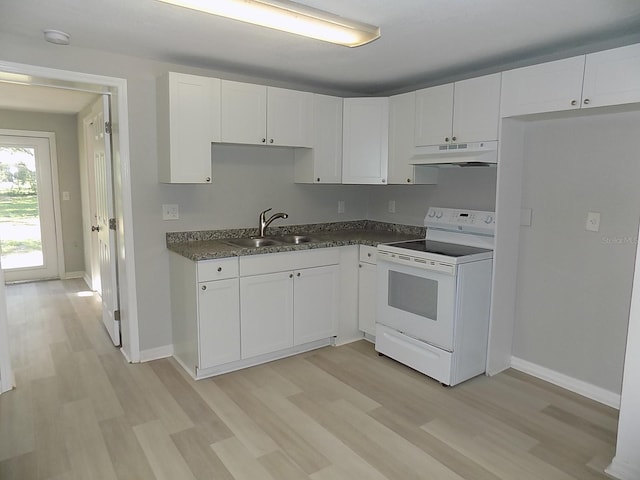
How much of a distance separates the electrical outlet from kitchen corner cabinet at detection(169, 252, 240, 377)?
1.09 feet

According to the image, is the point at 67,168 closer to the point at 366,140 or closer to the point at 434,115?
the point at 366,140

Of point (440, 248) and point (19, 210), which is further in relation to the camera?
point (19, 210)

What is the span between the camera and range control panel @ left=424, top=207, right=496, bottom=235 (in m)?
3.12

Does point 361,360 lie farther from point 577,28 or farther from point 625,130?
point 577,28

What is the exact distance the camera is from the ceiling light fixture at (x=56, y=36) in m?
→ 2.52

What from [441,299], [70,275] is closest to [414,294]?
[441,299]

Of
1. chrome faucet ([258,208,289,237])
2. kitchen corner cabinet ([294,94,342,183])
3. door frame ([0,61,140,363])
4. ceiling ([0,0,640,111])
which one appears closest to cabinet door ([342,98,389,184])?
kitchen corner cabinet ([294,94,342,183])

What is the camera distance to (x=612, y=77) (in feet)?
7.63

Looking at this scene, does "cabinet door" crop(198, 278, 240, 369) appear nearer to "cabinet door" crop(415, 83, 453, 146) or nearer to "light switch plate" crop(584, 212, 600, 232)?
"cabinet door" crop(415, 83, 453, 146)

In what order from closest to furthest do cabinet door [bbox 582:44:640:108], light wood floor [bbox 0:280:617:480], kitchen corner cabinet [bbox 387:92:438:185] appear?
1. light wood floor [bbox 0:280:617:480]
2. cabinet door [bbox 582:44:640:108]
3. kitchen corner cabinet [bbox 387:92:438:185]

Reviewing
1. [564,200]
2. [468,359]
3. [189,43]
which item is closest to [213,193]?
[189,43]

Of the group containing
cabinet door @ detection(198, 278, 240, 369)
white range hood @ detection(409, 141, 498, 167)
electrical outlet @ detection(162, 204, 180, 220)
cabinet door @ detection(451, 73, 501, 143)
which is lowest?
cabinet door @ detection(198, 278, 240, 369)

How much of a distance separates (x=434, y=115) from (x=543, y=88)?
0.82 metres

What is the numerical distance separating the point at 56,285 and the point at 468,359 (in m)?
5.28
